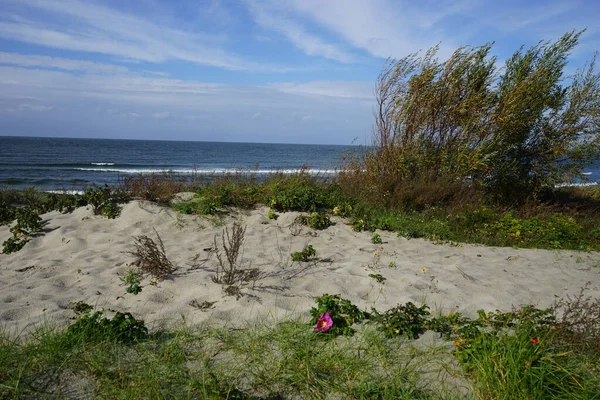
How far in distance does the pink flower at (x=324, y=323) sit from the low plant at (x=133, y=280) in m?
2.14

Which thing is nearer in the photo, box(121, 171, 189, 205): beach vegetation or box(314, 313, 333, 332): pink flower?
box(314, 313, 333, 332): pink flower

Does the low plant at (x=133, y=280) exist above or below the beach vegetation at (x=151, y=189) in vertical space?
below

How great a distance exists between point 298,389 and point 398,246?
180 inches

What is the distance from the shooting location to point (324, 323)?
3.52 meters

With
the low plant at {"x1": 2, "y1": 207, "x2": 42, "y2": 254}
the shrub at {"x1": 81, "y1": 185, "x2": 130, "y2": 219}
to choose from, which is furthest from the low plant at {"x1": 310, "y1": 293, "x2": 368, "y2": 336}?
the shrub at {"x1": 81, "y1": 185, "x2": 130, "y2": 219}

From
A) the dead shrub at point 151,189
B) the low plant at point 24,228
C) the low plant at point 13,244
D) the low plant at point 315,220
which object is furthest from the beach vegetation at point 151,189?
the low plant at point 315,220

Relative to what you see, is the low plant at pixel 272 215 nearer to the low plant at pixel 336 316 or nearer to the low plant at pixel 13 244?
the low plant at pixel 13 244

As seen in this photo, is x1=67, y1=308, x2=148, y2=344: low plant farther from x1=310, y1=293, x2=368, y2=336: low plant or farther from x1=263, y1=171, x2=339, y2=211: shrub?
x1=263, y1=171, x2=339, y2=211: shrub

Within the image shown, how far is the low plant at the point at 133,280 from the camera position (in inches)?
178

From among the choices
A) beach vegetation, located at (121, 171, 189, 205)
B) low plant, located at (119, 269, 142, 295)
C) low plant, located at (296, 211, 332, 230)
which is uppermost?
beach vegetation, located at (121, 171, 189, 205)

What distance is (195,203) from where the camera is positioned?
8195mm

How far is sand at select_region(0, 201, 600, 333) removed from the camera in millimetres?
4207

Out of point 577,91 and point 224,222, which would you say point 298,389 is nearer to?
point 224,222

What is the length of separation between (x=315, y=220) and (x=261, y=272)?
8.30 ft
